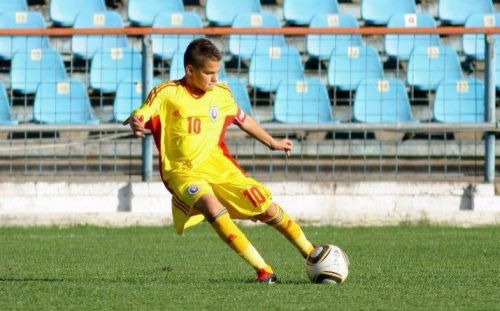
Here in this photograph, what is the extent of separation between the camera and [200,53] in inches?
317

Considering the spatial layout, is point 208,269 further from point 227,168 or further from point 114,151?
point 114,151

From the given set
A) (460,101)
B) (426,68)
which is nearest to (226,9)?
(426,68)

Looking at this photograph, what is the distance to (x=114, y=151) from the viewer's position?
13.9 metres

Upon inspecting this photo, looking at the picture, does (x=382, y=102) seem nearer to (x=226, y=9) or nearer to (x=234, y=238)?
(x=226, y=9)

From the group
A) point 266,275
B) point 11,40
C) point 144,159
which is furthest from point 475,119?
point 266,275

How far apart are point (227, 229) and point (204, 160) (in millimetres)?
632

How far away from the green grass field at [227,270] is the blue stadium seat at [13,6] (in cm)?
516

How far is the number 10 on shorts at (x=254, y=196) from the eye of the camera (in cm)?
810

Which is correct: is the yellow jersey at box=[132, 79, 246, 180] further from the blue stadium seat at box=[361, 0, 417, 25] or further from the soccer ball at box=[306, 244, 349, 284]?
the blue stadium seat at box=[361, 0, 417, 25]

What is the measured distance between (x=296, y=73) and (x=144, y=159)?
2237 millimetres

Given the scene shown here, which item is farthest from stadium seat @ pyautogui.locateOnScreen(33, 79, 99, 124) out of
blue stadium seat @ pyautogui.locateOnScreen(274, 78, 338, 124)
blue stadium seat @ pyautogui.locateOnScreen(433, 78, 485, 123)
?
blue stadium seat @ pyautogui.locateOnScreen(433, 78, 485, 123)

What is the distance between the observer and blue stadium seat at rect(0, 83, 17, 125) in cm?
1402

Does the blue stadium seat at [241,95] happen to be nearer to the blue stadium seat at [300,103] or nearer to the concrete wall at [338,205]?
the blue stadium seat at [300,103]

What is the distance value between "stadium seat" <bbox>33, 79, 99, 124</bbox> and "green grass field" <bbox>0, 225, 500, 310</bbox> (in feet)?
5.32
